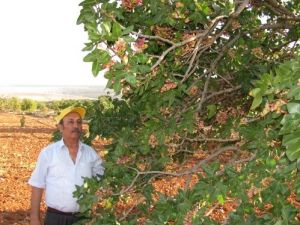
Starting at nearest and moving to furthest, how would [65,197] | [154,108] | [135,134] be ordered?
[154,108] → [135,134] → [65,197]

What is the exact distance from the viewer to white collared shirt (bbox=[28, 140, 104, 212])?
4410 mm

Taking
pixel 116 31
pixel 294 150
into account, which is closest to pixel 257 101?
pixel 294 150

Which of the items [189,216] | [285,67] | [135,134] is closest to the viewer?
[285,67]

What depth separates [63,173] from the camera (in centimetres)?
444

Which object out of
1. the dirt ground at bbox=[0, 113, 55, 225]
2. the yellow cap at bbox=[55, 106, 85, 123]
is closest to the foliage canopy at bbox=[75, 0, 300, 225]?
the yellow cap at bbox=[55, 106, 85, 123]

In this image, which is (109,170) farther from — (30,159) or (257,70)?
(30,159)

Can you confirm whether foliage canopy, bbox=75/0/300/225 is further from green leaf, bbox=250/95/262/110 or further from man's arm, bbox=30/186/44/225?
man's arm, bbox=30/186/44/225

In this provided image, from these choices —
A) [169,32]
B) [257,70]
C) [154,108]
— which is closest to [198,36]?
[169,32]

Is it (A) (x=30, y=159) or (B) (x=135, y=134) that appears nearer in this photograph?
(B) (x=135, y=134)

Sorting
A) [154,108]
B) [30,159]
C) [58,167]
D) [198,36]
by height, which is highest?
[198,36]

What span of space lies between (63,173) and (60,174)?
0.03 metres

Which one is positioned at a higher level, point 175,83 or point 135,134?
point 175,83

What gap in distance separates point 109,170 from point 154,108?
61cm

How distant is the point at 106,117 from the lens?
4508 mm
